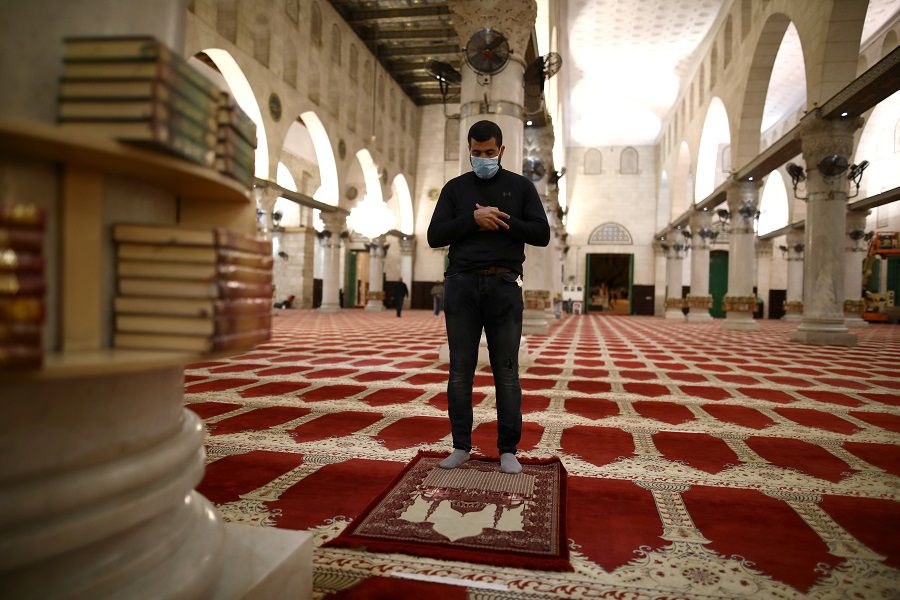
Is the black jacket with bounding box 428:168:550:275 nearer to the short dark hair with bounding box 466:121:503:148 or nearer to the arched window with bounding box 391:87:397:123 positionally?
the short dark hair with bounding box 466:121:503:148

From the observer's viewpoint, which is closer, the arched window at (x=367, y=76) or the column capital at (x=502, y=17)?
the column capital at (x=502, y=17)

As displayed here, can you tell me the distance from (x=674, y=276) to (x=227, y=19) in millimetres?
15668

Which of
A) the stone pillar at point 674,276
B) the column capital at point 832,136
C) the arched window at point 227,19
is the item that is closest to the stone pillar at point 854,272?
the stone pillar at point 674,276

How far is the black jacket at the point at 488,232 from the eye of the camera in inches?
81.8

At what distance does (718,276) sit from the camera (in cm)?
2452

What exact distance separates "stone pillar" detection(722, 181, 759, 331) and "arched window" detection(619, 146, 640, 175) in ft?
40.3

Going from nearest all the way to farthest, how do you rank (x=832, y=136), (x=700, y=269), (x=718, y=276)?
(x=832, y=136)
(x=700, y=269)
(x=718, y=276)

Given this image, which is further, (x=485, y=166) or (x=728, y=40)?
(x=728, y=40)

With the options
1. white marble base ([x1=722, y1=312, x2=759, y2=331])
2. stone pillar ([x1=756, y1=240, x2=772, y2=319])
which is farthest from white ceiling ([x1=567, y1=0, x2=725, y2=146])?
white marble base ([x1=722, y1=312, x2=759, y2=331])

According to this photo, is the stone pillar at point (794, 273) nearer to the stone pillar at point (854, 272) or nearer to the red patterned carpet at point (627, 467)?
the stone pillar at point (854, 272)

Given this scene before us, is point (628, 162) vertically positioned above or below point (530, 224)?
above

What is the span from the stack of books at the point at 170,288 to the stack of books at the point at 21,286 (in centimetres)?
19

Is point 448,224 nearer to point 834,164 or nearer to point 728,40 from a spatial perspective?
point 834,164

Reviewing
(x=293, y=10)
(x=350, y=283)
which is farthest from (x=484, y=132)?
(x=350, y=283)
